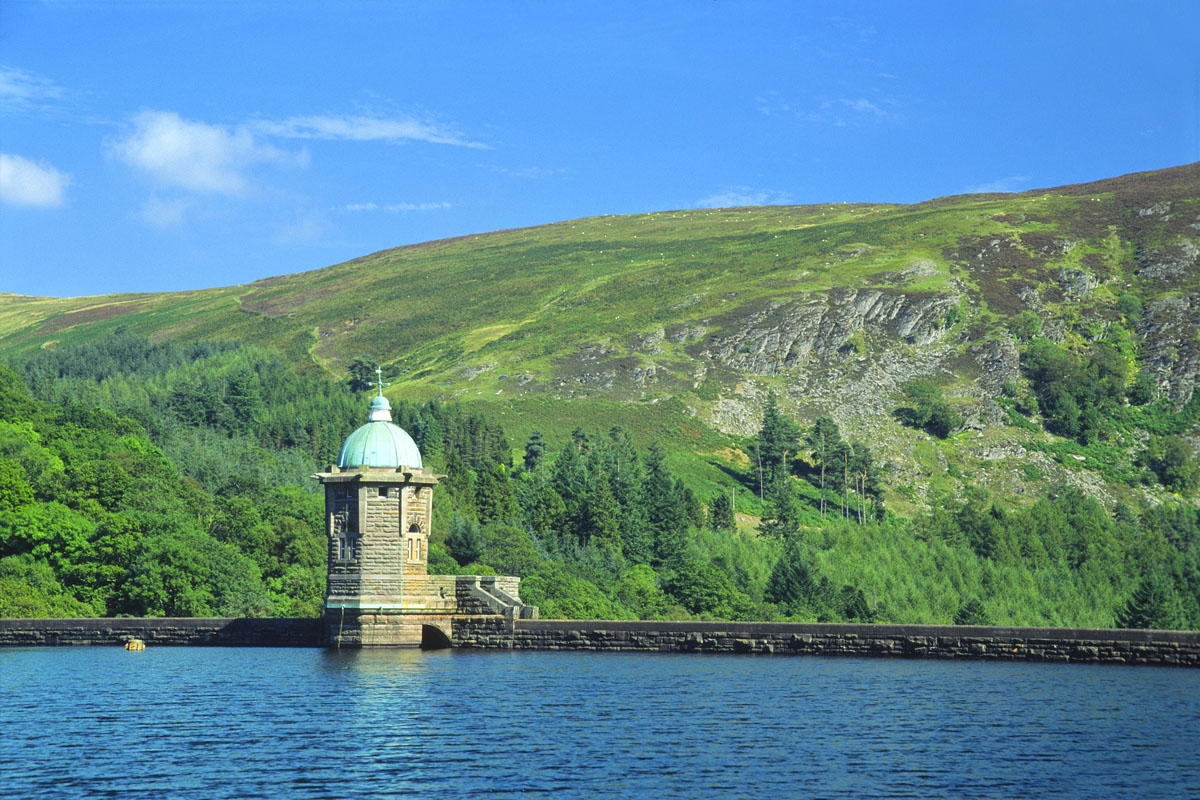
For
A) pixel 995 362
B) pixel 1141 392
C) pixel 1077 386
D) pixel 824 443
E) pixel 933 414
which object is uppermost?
pixel 995 362

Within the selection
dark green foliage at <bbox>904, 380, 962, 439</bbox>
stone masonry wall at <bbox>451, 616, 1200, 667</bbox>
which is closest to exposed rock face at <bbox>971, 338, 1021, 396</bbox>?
dark green foliage at <bbox>904, 380, 962, 439</bbox>

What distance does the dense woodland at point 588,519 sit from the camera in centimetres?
7081

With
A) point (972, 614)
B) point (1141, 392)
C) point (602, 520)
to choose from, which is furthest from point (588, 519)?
point (1141, 392)

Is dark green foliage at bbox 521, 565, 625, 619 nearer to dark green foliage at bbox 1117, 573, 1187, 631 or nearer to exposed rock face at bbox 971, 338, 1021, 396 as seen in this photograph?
dark green foliage at bbox 1117, 573, 1187, 631

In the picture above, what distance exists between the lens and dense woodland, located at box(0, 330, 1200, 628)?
2788 inches

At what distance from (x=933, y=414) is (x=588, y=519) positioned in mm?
77159

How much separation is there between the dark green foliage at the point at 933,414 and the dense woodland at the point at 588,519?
0.31m

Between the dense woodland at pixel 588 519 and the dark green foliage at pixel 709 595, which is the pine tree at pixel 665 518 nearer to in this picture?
the dense woodland at pixel 588 519

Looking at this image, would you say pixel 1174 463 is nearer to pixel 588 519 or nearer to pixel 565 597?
pixel 588 519

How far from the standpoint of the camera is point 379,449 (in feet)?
181

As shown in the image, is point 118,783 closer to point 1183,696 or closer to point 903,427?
point 1183,696

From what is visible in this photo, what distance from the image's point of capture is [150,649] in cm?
5634

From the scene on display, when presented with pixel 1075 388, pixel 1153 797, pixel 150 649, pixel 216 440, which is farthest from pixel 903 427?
pixel 1153 797

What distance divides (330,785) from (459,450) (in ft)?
429
